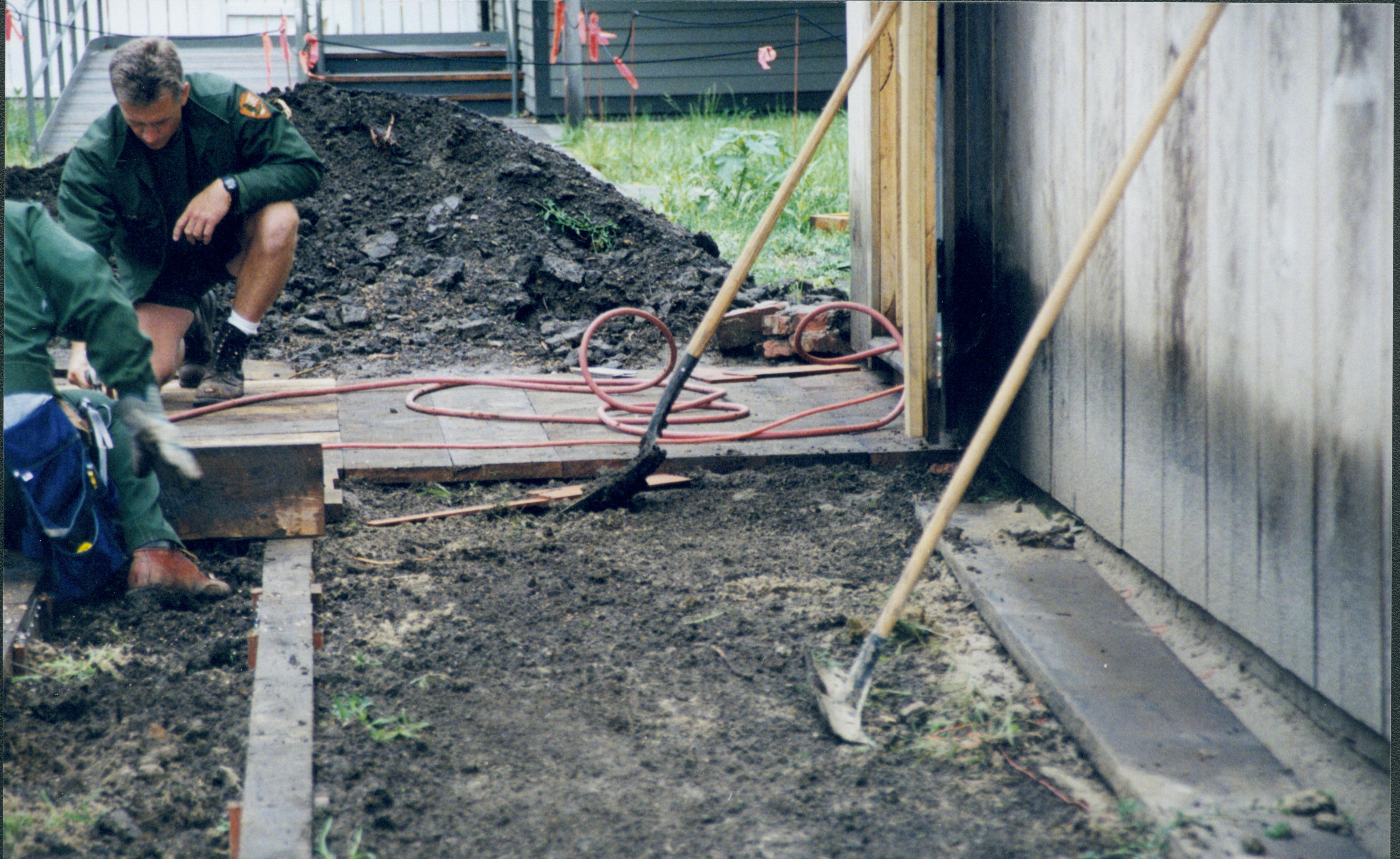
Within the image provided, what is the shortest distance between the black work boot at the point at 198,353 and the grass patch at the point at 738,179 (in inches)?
126

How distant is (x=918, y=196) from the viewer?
3764mm

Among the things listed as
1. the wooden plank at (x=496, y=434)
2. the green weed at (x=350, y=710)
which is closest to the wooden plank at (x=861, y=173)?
the wooden plank at (x=496, y=434)

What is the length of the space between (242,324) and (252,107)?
828 millimetres

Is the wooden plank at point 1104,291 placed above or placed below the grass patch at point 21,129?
below

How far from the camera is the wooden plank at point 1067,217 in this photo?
322 centimetres

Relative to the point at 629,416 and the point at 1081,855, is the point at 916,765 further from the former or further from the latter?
the point at 629,416

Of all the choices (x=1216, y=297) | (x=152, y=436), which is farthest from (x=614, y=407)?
(x=1216, y=297)

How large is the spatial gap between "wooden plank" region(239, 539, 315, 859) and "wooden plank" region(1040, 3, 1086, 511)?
79.8 inches

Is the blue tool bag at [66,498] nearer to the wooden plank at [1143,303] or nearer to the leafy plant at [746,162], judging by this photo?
the wooden plank at [1143,303]

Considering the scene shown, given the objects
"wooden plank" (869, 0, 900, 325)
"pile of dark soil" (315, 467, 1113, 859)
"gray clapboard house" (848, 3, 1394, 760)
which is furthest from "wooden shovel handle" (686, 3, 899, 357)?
"wooden plank" (869, 0, 900, 325)

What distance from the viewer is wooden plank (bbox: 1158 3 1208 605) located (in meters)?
2.59

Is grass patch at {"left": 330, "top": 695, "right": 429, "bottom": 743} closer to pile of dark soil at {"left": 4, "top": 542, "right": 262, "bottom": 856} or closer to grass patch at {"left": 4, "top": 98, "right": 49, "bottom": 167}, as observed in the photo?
pile of dark soil at {"left": 4, "top": 542, "right": 262, "bottom": 856}

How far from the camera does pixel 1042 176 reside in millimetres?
3475

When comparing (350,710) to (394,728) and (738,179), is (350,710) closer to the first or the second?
(394,728)
